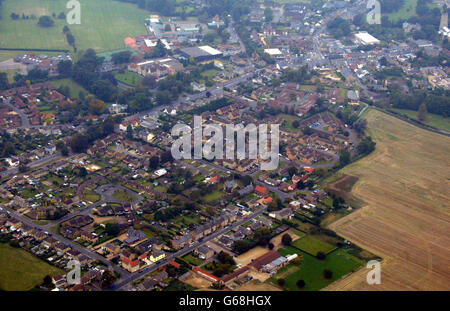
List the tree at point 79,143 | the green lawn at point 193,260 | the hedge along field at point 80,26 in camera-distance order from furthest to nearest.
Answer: the hedge along field at point 80,26
the tree at point 79,143
the green lawn at point 193,260

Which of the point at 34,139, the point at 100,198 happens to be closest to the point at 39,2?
the point at 34,139

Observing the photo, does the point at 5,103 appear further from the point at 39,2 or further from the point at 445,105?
the point at 445,105

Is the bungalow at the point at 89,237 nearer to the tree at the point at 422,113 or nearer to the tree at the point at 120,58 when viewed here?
the tree at the point at 422,113

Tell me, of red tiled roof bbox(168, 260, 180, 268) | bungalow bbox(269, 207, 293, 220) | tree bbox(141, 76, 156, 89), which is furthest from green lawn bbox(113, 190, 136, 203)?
tree bbox(141, 76, 156, 89)

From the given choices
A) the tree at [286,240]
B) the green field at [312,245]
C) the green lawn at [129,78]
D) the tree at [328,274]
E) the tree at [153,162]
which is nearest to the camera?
the tree at [328,274]

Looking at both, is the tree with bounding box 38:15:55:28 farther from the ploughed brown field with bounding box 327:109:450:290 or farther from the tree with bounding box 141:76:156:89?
the ploughed brown field with bounding box 327:109:450:290

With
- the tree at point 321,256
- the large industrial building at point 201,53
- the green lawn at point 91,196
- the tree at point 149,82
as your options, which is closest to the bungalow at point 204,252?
the tree at point 321,256
